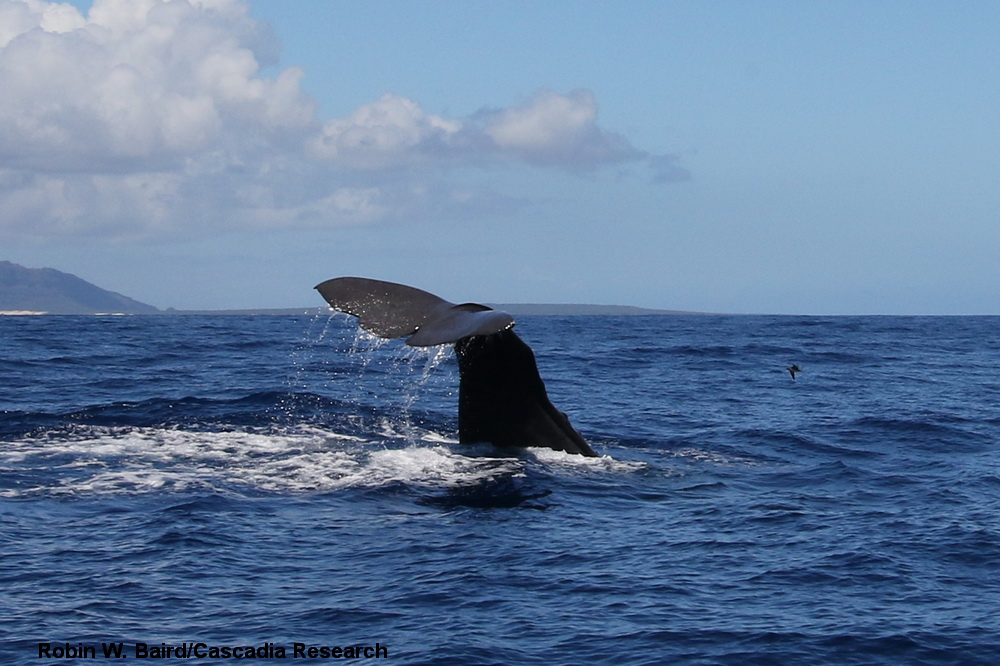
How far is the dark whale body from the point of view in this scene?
31.7ft

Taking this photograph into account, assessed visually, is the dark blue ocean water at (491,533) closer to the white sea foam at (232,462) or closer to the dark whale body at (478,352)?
the white sea foam at (232,462)

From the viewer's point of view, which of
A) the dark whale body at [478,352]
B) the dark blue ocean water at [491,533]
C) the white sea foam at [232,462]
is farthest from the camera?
the white sea foam at [232,462]

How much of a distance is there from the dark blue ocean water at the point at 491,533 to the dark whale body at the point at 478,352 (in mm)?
293

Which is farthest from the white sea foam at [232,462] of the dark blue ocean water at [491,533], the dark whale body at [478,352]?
the dark whale body at [478,352]

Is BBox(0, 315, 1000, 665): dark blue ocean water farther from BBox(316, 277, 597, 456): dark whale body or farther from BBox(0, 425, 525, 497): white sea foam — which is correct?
BBox(316, 277, 597, 456): dark whale body

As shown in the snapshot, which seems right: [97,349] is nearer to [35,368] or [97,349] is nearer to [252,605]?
[35,368]

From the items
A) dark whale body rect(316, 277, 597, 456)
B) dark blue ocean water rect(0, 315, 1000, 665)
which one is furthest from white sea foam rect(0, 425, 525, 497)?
dark whale body rect(316, 277, 597, 456)

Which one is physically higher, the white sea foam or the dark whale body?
the dark whale body

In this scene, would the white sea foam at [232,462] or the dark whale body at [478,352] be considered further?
the white sea foam at [232,462]

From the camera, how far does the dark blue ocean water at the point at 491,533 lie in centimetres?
699

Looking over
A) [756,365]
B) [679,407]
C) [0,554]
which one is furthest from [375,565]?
[756,365]

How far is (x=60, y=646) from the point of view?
6.51m

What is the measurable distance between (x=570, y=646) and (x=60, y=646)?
9.77ft

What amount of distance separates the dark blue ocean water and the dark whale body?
293 millimetres
